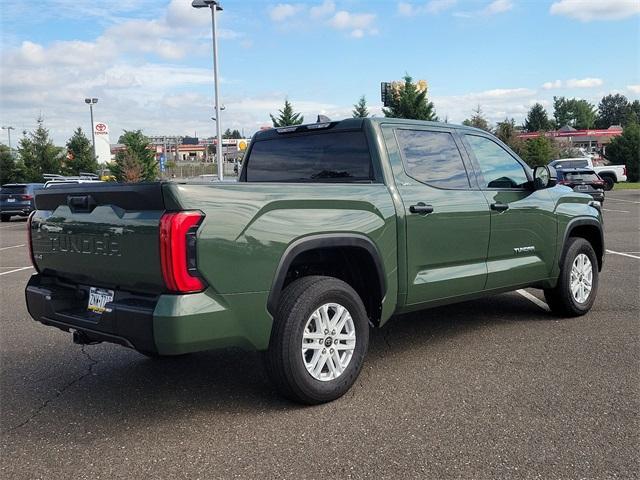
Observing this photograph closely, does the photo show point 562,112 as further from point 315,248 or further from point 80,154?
point 315,248

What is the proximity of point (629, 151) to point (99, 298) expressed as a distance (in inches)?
1957

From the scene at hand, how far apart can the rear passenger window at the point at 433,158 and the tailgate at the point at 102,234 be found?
2069 mm

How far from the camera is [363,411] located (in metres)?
3.66

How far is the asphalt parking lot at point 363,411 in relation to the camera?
9.86ft

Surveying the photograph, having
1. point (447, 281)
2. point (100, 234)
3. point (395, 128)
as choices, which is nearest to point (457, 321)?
point (447, 281)

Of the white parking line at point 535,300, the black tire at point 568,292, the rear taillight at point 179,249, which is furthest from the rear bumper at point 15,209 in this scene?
the rear taillight at point 179,249

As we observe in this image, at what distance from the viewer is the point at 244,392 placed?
159 inches

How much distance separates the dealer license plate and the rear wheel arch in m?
4.11

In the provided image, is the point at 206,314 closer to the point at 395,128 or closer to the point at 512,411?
the point at 512,411

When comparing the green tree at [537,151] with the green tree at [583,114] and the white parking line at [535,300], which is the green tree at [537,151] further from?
the green tree at [583,114]

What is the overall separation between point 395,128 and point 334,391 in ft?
6.60

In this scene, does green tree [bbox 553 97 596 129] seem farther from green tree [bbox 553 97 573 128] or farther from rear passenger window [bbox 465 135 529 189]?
rear passenger window [bbox 465 135 529 189]

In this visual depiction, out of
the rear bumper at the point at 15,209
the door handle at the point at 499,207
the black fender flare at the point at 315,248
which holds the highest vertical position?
the door handle at the point at 499,207

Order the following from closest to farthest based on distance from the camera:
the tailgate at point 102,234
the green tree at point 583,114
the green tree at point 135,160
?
the tailgate at point 102,234, the green tree at point 135,160, the green tree at point 583,114
